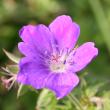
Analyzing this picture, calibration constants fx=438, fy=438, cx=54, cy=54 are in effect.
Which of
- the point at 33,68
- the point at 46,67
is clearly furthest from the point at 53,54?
the point at 33,68

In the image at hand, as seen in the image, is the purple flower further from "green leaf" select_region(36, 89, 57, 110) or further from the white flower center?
"green leaf" select_region(36, 89, 57, 110)

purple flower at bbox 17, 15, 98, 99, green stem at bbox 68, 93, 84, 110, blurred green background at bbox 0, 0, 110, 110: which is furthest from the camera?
blurred green background at bbox 0, 0, 110, 110

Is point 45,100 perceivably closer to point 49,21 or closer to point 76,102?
point 76,102

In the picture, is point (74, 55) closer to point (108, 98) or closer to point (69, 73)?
point (69, 73)

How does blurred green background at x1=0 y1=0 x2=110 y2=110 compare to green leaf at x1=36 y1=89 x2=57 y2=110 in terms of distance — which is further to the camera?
blurred green background at x1=0 y1=0 x2=110 y2=110

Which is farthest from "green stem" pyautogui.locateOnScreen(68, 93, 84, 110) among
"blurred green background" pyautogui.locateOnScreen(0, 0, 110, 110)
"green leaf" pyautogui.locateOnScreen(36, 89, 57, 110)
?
"blurred green background" pyautogui.locateOnScreen(0, 0, 110, 110)

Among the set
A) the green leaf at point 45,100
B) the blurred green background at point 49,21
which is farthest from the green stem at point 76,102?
the blurred green background at point 49,21

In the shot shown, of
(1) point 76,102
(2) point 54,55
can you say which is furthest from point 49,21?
(1) point 76,102

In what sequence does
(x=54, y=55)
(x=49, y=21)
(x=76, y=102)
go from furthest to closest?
(x=49, y=21), (x=54, y=55), (x=76, y=102)
